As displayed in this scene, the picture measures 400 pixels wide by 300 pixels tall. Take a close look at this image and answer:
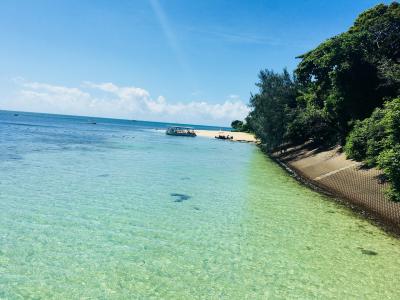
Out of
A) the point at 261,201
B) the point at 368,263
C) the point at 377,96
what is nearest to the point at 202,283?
the point at 368,263

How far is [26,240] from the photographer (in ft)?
38.7

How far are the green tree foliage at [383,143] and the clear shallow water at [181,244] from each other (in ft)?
9.51

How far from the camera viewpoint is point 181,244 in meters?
12.5

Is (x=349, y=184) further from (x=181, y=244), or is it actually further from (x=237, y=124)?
(x=237, y=124)

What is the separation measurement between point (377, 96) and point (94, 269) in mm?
29405

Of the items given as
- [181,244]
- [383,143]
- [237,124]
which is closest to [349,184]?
Answer: [383,143]

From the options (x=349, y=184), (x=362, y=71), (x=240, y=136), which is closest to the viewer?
(x=349, y=184)

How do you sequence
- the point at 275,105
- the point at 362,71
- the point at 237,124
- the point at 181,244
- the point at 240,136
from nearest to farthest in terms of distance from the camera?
the point at 181,244, the point at 362,71, the point at 275,105, the point at 240,136, the point at 237,124

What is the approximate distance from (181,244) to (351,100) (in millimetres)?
24782

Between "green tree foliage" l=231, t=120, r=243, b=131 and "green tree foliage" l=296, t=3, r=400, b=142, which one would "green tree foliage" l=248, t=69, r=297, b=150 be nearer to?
→ "green tree foliage" l=296, t=3, r=400, b=142

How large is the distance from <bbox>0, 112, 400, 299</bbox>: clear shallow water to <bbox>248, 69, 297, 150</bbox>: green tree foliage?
2373 cm

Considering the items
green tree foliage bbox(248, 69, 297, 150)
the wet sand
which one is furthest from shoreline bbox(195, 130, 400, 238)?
the wet sand

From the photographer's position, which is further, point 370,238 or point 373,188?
point 373,188

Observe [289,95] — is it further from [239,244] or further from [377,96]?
[239,244]
